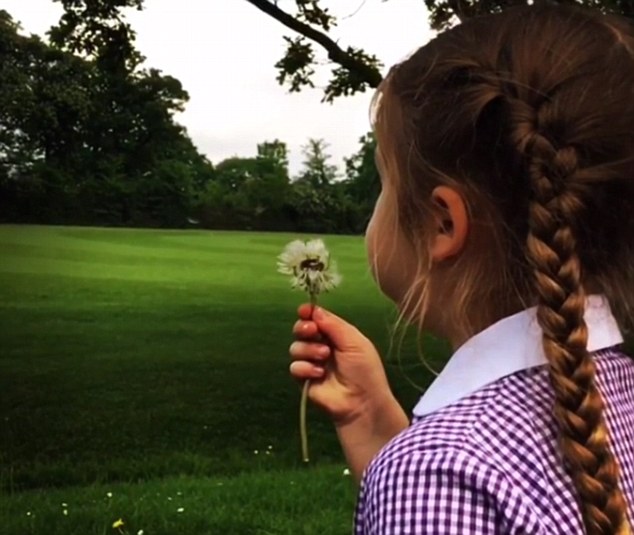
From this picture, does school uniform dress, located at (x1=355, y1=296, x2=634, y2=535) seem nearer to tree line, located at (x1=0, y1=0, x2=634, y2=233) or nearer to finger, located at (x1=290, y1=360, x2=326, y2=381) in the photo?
finger, located at (x1=290, y1=360, x2=326, y2=381)

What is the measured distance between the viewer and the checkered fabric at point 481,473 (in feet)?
2.90

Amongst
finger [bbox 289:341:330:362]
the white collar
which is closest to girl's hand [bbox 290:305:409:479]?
finger [bbox 289:341:330:362]

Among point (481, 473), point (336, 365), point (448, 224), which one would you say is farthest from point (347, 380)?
point (481, 473)

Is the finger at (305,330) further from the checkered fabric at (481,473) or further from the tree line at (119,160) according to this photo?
the tree line at (119,160)

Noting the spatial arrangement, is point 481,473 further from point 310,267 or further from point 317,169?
point 317,169

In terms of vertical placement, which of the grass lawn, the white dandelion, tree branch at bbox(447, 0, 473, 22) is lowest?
the grass lawn

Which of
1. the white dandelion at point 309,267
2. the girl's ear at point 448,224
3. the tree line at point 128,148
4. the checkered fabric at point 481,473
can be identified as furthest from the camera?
the tree line at point 128,148

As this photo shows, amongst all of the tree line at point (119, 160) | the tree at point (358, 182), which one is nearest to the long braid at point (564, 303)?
the tree at point (358, 182)

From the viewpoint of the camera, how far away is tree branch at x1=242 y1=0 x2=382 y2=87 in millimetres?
5141

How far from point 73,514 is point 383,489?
300 cm

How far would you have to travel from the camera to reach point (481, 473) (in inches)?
34.8

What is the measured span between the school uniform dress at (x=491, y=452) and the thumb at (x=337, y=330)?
32 cm

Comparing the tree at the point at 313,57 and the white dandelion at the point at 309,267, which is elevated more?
the tree at the point at 313,57

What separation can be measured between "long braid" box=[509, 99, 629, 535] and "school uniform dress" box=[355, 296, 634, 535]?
23 millimetres
